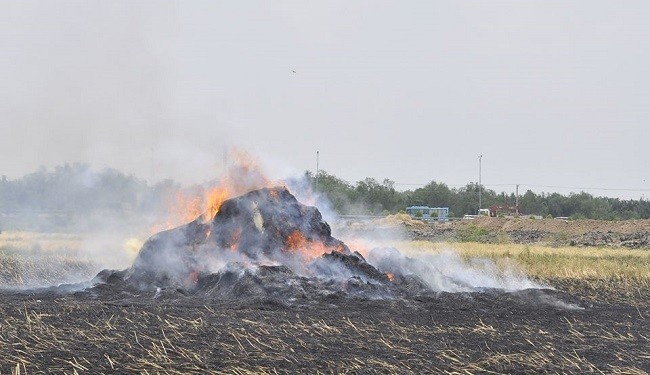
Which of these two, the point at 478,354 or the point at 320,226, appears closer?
the point at 478,354

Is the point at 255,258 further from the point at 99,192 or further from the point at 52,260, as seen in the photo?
the point at 99,192

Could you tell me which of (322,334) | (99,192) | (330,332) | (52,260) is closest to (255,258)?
(330,332)

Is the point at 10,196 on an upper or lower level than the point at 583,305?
upper

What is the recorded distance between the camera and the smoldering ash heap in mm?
24547

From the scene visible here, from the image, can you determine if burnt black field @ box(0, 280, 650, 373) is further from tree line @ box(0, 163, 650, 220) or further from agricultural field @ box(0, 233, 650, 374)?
tree line @ box(0, 163, 650, 220)

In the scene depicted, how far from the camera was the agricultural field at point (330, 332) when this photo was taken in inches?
520

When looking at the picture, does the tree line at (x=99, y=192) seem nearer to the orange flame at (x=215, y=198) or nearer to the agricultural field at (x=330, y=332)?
the orange flame at (x=215, y=198)

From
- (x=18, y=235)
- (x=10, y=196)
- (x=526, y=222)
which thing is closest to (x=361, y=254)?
(x=18, y=235)

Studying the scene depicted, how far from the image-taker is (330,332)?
55.8 feet

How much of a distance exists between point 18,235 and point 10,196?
3.99 meters

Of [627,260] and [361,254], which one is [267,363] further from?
[627,260]

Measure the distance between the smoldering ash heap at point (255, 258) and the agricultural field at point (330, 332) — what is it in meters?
1.52

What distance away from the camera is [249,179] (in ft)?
98.2

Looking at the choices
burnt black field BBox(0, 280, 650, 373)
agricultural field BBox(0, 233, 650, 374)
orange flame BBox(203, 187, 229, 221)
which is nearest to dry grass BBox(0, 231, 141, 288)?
agricultural field BBox(0, 233, 650, 374)
